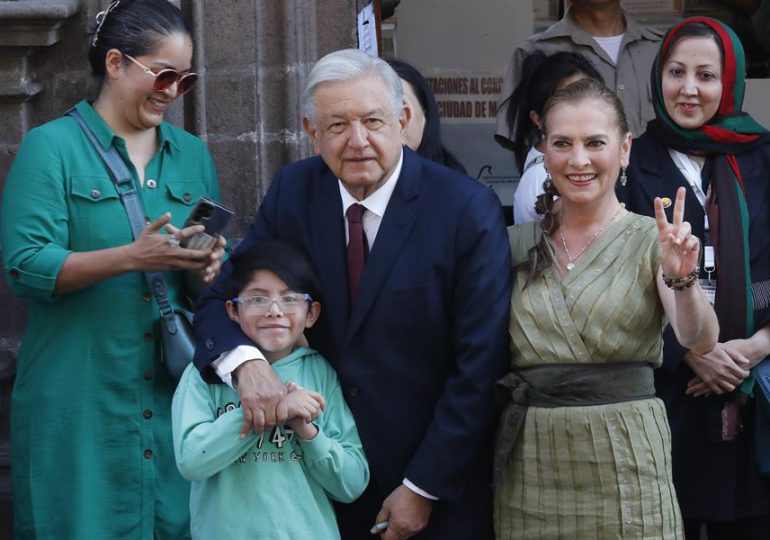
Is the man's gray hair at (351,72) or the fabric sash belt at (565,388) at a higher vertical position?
the man's gray hair at (351,72)

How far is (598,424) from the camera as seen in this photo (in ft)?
11.3

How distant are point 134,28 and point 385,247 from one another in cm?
115

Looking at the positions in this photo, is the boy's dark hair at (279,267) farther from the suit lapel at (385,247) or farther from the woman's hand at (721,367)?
the woman's hand at (721,367)

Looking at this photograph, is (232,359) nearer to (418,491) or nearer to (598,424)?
(418,491)

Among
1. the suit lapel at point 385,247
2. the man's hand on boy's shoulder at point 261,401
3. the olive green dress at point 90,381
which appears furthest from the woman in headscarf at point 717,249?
the olive green dress at point 90,381

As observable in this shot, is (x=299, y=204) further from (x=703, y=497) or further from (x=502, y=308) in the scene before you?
(x=703, y=497)

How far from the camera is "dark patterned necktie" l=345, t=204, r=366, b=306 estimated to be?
362 cm

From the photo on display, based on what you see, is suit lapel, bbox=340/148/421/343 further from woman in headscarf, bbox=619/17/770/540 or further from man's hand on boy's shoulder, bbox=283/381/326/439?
woman in headscarf, bbox=619/17/770/540

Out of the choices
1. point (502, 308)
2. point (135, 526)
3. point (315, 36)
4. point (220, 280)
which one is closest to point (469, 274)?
point (502, 308)

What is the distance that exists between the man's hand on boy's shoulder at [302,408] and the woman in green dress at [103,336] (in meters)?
0.72

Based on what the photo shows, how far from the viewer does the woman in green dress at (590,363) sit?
135 inches

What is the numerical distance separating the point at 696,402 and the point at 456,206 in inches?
40.8

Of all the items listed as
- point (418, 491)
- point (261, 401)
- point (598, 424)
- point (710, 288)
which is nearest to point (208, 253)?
point (261, 401)

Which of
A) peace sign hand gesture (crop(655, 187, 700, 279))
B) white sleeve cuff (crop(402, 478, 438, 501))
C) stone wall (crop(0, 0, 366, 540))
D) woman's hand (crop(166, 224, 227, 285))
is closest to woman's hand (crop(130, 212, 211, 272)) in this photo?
woman's hand (crop(166, 224, 227, 285))
